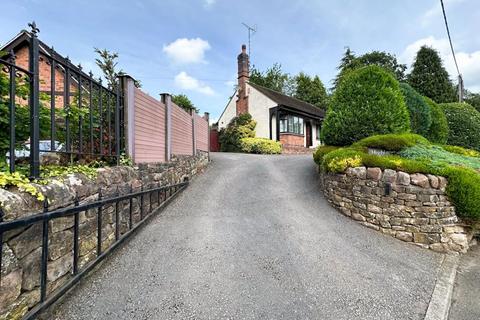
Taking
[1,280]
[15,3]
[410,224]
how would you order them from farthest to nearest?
[410,224] < [15,3] < [1,280]

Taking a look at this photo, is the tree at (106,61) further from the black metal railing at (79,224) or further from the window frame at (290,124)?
the window frame at (290,124)

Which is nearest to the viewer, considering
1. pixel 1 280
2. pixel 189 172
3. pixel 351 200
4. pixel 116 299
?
pixel 1 280

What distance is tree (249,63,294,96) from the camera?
36.3 metres

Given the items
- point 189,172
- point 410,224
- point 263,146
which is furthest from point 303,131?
point 410,224

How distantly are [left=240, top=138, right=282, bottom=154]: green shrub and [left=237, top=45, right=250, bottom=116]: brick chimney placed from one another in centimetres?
459

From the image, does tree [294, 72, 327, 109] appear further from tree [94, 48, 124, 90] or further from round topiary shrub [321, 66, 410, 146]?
tree [94, 48, 124, 90]

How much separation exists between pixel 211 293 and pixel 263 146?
14222 millimetres

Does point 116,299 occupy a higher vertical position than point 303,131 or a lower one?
lower

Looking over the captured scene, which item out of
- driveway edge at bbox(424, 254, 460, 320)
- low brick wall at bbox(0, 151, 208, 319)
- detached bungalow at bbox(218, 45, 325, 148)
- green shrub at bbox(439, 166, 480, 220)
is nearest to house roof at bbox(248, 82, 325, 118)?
detached bungalow at bbox(218, 45, 325, 148)

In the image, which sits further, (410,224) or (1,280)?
(410,224)

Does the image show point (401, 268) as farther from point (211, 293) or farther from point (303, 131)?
point (303, 131)

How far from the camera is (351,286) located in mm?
3146

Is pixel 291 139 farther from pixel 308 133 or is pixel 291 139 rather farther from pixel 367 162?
pixel 367 162

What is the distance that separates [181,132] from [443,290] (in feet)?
→ 21.2
